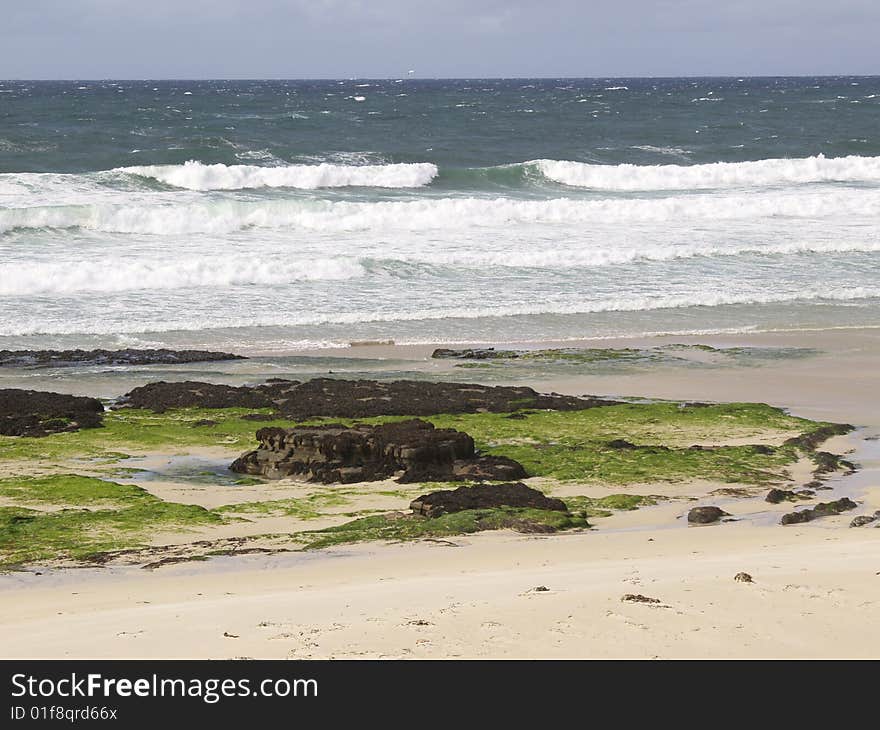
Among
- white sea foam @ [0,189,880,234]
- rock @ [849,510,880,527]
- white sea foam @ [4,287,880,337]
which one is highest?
white sea foam @ [0,189,880,234]

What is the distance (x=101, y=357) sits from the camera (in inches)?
715

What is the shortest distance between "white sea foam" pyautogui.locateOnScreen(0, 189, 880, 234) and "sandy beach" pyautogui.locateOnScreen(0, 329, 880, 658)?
20932mm

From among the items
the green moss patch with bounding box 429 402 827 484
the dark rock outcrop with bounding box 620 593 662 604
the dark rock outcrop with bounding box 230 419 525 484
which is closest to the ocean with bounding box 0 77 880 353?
the green moss patch with bounding box 429 402 827 484

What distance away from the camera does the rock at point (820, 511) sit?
10.1m

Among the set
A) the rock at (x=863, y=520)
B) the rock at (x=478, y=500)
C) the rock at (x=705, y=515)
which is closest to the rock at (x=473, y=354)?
the rock at (x=478, y=500)

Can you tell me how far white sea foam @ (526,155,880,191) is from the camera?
4578 cm

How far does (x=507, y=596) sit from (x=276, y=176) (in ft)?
116

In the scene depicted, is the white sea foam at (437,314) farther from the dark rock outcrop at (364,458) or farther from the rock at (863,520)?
the rock at (863,520)

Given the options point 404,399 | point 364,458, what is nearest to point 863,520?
point 364,458

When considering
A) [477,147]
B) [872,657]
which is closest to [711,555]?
[872,657]

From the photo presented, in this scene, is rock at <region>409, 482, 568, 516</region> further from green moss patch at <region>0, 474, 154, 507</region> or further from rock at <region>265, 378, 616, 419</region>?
rock at <region>265, 378, 616, 419</region>

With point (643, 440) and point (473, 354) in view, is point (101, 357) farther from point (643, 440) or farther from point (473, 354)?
point (643, 440)

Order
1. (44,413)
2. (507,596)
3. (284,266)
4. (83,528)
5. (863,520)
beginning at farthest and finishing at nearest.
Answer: (284,266), (44,413), (83,528), (863,520), (507,596)

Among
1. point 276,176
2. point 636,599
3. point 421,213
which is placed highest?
→ point 276,176
